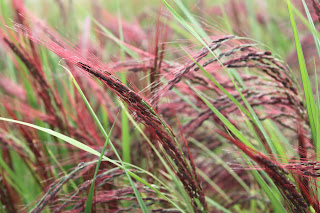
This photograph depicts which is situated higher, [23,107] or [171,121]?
[23,107]

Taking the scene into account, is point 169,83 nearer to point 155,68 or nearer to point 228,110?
point 155,68

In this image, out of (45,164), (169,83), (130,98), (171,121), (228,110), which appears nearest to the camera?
(130,98)

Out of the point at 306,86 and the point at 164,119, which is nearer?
the point at 306,86

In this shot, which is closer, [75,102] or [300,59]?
[300,59]

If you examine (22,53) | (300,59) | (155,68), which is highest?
(22,53)

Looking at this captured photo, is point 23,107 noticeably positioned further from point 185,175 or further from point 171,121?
point 185,175

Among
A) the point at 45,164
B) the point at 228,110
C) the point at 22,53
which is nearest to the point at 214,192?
the point at 228,110

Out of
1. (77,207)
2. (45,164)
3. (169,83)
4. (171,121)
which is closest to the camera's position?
(169,83)

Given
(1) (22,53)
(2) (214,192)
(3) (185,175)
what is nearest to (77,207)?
(3) (185,175)

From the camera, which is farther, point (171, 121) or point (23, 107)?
point (171, 121)

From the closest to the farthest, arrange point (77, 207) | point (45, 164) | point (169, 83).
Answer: point (169, 83) < point (77, 207) < point (45, 164)
